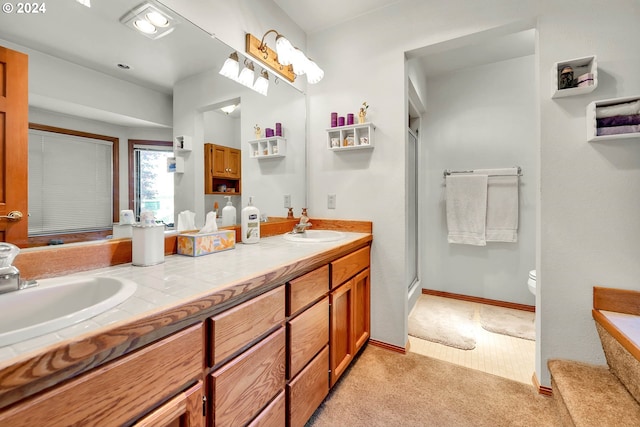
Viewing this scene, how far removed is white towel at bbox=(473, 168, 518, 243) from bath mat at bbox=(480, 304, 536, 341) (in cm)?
70

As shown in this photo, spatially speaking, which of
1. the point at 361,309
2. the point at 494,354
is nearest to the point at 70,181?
the point at 361,309

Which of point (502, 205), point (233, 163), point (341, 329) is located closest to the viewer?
point (341, 329)

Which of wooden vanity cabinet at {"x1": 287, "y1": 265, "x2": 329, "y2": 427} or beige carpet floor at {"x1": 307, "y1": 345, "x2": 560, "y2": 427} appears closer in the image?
wooden vanity cabinet at {"x1": 287, "y1": 265, "x2": 329, "y2": 427}

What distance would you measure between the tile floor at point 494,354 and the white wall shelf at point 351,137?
5.19ft

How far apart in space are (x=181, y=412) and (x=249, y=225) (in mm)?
1034

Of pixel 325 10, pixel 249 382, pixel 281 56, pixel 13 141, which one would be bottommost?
pixel 249 382

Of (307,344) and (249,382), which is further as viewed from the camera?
(307,344)

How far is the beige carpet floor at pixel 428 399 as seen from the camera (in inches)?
54.3

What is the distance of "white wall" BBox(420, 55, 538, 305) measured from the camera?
2.70 metres

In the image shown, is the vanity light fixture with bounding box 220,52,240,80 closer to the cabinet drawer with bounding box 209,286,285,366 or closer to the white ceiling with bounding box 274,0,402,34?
the white ceiling with bounding box 274,0,402,34

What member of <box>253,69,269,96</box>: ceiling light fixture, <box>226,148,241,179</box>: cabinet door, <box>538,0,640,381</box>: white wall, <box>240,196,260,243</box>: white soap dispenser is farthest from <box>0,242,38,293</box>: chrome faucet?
<box>538,0,640,381</box>: white wall

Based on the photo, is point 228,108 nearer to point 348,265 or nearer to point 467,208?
point 348,265

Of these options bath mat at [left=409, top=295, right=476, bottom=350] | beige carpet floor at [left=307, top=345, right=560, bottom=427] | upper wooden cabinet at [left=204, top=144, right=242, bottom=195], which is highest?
upper wooden cabinet at [left=204, top=144, right=242, bottom=195]

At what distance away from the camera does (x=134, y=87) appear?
3.78 ft
